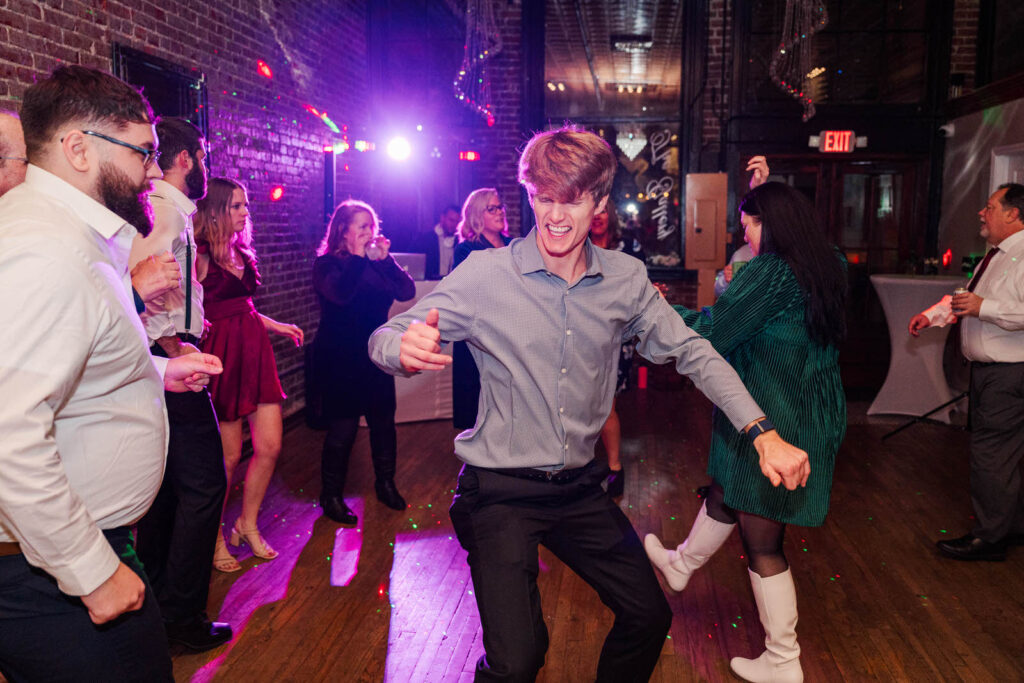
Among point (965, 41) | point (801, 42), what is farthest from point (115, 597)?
point (965, 41)

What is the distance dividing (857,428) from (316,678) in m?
4.59

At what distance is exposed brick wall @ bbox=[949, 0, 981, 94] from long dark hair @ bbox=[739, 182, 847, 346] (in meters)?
6.37

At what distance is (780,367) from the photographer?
92.6 inches

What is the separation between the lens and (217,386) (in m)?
3.14

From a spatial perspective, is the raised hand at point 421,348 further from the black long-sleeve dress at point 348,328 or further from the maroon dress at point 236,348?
the black long-sleeve dress at point 348,328

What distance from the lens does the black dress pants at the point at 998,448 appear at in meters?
3.34

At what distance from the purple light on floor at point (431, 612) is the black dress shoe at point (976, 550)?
2167mm

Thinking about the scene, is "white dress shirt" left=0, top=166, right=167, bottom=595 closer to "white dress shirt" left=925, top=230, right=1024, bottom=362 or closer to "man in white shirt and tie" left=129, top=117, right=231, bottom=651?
"man in white shirt and tie" left=129, top=117, right=231, bottom=651

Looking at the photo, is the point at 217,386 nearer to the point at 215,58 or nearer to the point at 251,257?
the point at 251,257

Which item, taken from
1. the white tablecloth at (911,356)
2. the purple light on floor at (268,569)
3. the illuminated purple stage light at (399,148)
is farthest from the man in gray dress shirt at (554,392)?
the illuminated purple stage light at (399,148)

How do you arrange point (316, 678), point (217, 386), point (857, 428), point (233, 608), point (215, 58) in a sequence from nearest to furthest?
point (316, 678)
point (233, 608)
point (217, 386)
point (215, 58)
point (857, 428)

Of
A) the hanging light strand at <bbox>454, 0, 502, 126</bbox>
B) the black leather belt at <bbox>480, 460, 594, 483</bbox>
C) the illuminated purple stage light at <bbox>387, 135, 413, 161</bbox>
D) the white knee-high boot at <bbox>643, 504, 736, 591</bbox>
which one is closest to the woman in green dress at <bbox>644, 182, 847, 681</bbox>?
the white knee-high boot at <bbox>643, 504, 736, 591</bbox>

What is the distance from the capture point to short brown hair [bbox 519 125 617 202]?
6.10 feet

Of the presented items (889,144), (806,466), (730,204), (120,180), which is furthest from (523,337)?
(889,144)
